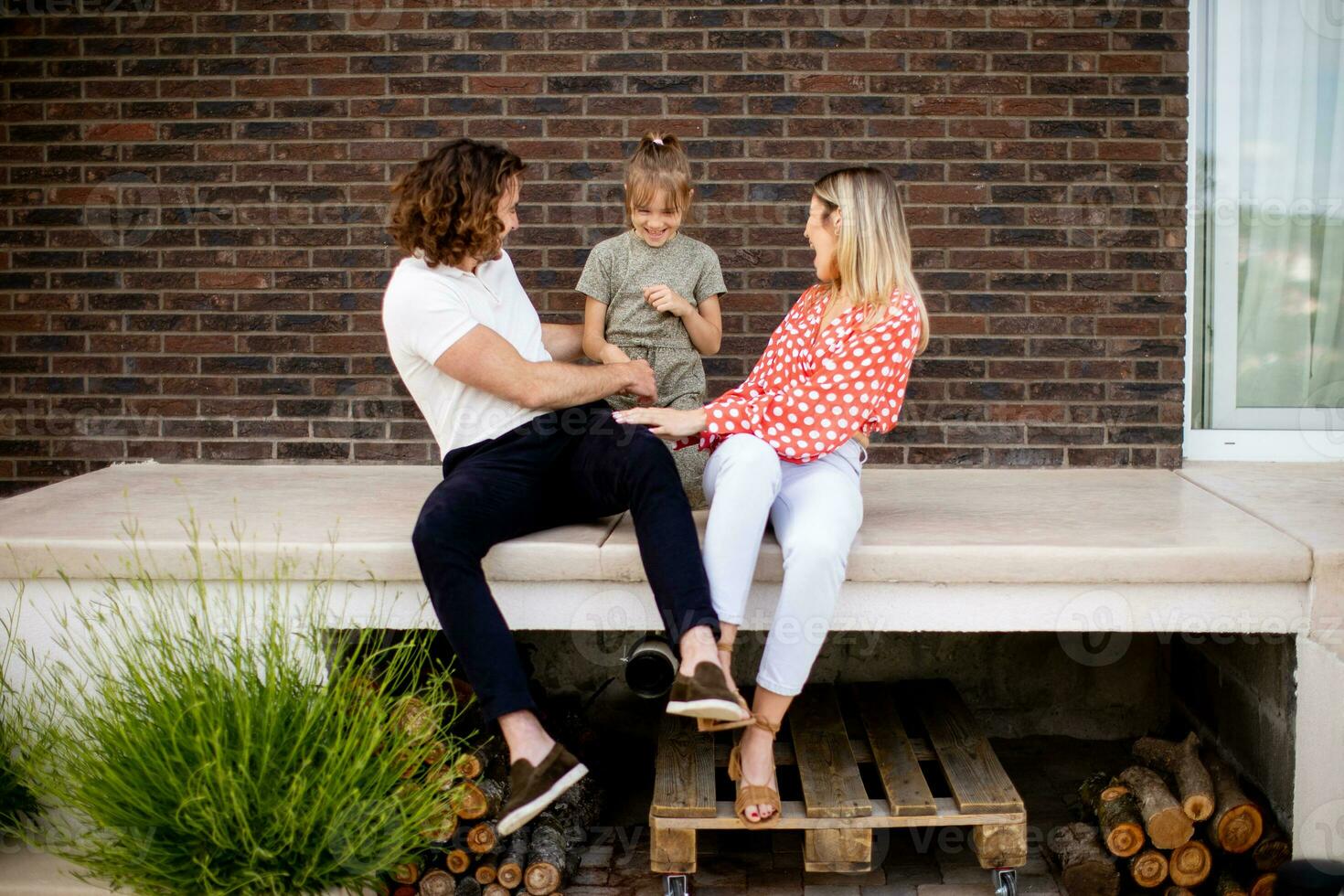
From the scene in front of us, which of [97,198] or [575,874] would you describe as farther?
[97,198]

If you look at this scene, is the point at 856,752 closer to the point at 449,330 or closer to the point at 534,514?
the point at 534,514

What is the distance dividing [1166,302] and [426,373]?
258 cm

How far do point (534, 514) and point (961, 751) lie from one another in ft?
4.43

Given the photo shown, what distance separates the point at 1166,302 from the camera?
411 cm

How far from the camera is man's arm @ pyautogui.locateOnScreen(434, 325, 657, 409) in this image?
297 cm

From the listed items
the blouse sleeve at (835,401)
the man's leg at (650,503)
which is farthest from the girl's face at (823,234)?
the man's leg at (650,503)

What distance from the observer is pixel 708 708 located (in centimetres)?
255

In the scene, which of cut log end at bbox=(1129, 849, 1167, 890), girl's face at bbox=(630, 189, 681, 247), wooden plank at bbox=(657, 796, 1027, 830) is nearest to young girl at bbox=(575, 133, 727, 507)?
girl's face at bbox=(630, 189, 681, 247)

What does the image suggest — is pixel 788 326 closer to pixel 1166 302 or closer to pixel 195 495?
pixel 1166 302

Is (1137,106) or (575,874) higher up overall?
(1137,106)

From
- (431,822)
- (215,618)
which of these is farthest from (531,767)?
(215,618)

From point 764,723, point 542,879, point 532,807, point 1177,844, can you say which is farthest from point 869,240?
point 542,879

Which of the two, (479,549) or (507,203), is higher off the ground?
(507,203)

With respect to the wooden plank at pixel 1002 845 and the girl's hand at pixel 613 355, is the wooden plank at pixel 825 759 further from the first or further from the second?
the girl's hand at pixel 613 355
